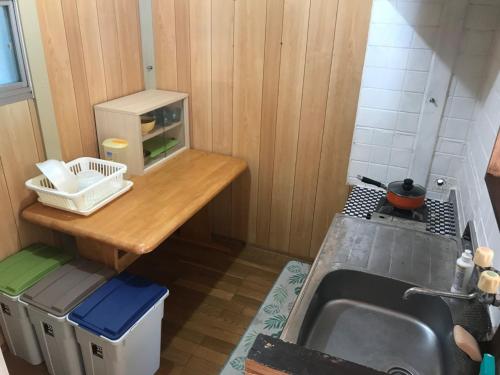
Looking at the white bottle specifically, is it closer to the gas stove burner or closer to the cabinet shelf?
→ the gas stove burner

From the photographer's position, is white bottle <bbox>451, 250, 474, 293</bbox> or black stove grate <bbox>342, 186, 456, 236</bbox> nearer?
white bottle <bbox>451, 250, 474, 293</bbox>

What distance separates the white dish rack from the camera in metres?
1.80

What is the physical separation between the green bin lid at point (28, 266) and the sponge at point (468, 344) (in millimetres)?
1630

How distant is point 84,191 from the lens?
1.78 m

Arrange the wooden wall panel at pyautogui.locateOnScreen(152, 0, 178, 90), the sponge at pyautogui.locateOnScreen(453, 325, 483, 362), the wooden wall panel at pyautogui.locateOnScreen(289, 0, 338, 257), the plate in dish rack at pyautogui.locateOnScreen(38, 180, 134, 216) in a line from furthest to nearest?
the wooden wall panel at pyautogui.locateOnScreen(152, 0, 178, 90)
the wooden wall panel at pyautogui.locateOnScreen(289, 0, 338, 257)
the plate in dish rack at pyautogui.locateOnScreen(38, 180, 134, 216)
the sponge at pyautogui.locateOnScreen(453, 325, 483, 362)

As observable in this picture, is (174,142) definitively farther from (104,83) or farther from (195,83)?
(104,83)

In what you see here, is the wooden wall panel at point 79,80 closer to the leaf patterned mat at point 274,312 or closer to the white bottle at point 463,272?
the leaf patterned mat at point 274,312

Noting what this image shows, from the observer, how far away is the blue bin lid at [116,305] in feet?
5.27

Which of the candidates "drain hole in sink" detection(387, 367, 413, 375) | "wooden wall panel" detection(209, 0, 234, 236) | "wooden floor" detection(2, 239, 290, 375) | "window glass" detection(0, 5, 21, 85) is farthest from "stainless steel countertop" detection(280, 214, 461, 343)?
"window glass" detection(0, 5, 21, 85)

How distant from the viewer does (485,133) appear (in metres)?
1.57

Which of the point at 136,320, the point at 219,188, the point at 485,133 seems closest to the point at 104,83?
the point at 219,188

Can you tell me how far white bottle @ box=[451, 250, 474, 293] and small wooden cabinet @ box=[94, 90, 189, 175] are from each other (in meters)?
1.60

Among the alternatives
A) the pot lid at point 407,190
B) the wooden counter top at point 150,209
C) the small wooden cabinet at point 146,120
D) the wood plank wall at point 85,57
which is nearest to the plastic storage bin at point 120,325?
the wooden counter top at point 150,209

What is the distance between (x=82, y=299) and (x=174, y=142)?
45.3 inches
